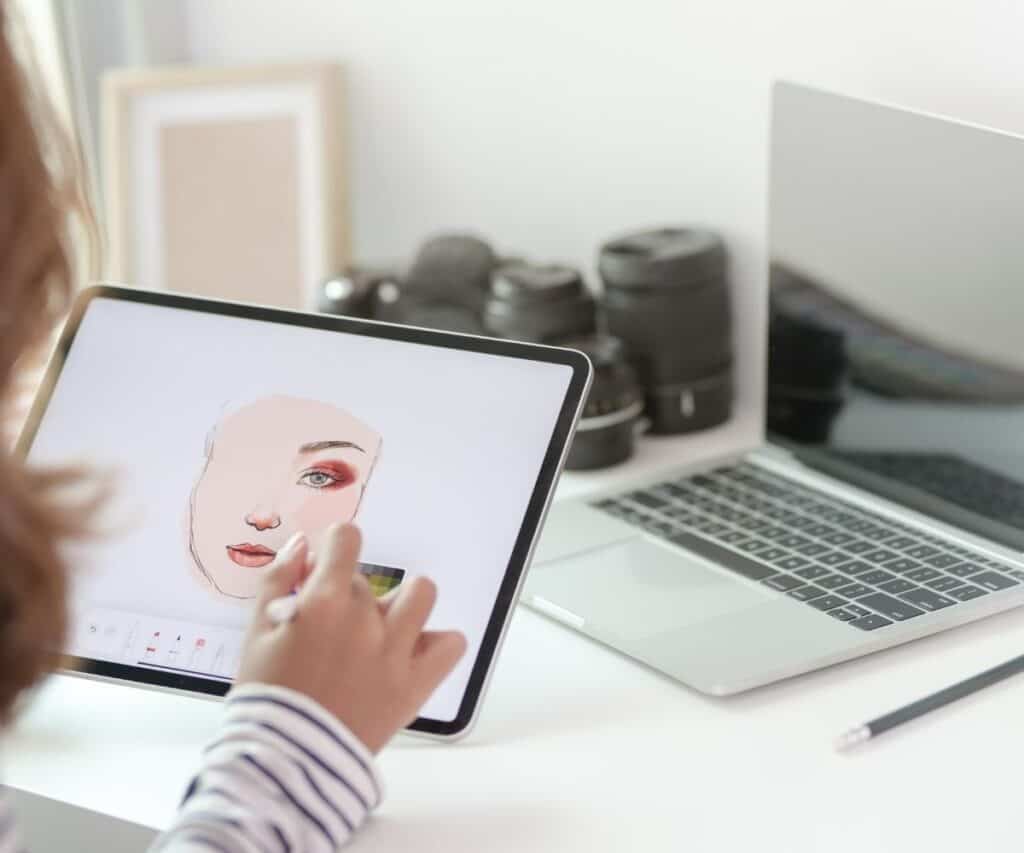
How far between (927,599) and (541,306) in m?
0.41

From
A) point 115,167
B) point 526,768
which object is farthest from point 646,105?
point 526,768

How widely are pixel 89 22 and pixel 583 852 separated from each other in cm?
107

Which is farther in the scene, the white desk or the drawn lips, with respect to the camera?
the drawn lips

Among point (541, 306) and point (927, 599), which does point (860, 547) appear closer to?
point (927, 599)

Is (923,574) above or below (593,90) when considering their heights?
below

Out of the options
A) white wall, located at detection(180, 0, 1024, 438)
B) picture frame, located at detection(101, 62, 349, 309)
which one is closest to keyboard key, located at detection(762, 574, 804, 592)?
white wall, located at detection(180, 0, 1024, 438)

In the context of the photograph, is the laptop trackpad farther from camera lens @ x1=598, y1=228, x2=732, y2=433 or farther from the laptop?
camera lens @ x1=598, y1=228, x2=732, y2=433

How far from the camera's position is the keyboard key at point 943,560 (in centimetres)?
93

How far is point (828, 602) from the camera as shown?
89 centimetres

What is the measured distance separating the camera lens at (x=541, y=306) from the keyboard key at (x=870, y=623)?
0.40 m

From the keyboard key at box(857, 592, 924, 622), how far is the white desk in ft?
0.06

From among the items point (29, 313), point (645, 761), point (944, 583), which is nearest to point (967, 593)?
point (944, 583)

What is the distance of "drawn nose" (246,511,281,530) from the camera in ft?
2.78

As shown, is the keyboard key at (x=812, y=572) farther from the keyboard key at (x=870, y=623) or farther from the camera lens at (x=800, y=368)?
the camera lens at (x=800, y=368)
